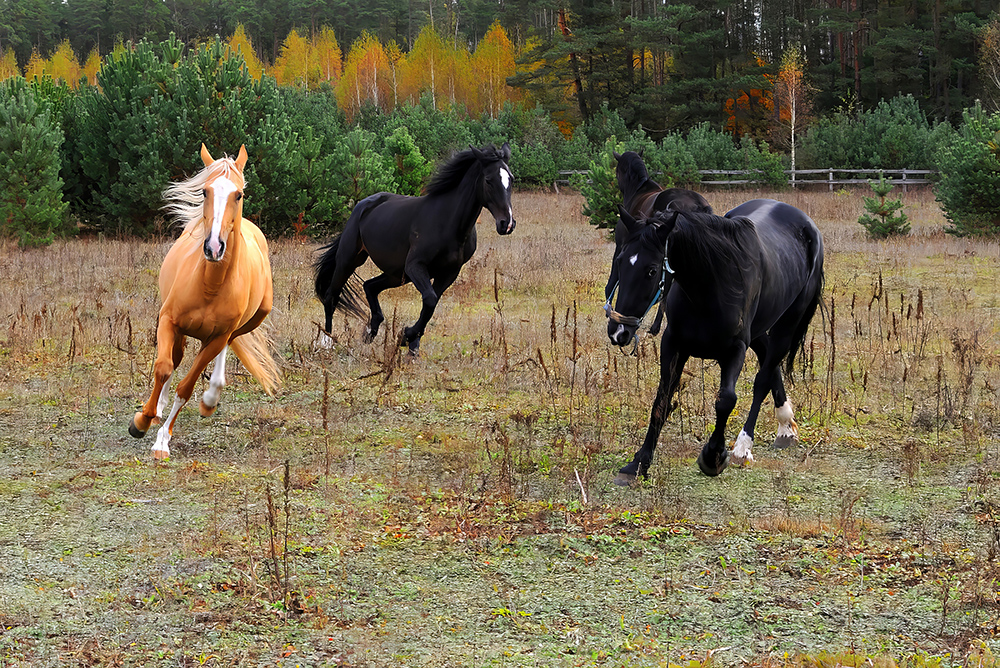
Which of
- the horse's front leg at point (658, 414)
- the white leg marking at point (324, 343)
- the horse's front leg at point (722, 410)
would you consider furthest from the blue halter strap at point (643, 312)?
the white leg marking at point (324, 343)

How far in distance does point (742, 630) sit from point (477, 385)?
482 centimetres

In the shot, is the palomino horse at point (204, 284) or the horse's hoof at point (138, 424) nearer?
the palomino horse at point (204, 284)

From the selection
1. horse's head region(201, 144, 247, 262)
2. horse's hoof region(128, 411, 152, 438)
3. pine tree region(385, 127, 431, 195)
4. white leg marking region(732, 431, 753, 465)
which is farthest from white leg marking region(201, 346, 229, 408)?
pine tree region(385, 127, 431, 195)

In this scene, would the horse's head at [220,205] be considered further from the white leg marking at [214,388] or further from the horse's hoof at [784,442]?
the horse's hoof at [784,442]

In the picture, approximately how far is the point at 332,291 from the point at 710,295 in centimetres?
580

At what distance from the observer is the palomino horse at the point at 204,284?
5660 mm

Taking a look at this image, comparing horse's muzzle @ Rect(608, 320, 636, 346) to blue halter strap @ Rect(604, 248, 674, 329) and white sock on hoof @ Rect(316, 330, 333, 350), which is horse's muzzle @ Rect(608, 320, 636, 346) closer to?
blue halter strap @ Rect(604, 248, 674, 329)

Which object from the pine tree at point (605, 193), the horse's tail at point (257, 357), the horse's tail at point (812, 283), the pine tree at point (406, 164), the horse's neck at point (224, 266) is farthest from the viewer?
the pine tree at point (406, 164)

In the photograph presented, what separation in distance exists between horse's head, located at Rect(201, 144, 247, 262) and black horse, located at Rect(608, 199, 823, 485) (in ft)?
7.50

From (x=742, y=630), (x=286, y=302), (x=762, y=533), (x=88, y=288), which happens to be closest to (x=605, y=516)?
(x=762, y=533)

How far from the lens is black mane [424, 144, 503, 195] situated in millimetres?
9836

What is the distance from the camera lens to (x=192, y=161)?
19047mm

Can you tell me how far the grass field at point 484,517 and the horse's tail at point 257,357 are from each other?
305 millimetres

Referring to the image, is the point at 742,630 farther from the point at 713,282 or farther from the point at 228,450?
the point at 228,450
